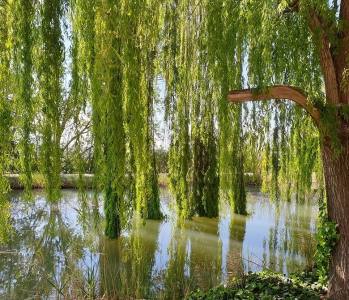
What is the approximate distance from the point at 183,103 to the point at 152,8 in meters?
1.29

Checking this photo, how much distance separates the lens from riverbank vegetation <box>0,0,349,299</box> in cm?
271

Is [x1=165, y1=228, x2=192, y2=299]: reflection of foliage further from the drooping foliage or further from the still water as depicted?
the drooping foliage

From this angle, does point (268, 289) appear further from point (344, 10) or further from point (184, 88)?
point (344, 10)

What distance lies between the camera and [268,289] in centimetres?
404

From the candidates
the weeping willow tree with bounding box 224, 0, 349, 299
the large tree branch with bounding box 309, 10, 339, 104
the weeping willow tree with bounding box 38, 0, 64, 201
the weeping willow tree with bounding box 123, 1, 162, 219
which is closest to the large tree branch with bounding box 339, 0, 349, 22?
the weeping willow tree with bounding box 224, 0, 349, 299

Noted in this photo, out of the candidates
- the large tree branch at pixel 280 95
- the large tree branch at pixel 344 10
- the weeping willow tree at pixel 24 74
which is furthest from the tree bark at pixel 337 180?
the weeping willow tree at pixel 24 74

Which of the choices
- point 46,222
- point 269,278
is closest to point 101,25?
Result: point 269,278

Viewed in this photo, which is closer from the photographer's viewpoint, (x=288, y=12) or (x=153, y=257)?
(x=288, y=12)

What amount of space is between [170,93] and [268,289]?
85.6 inches

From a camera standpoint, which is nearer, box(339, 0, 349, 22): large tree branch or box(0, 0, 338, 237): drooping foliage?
box(0, 0, 338, 237): drooping foliage

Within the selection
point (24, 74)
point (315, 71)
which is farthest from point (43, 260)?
point (315, 71)

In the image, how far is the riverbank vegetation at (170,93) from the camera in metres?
2.71

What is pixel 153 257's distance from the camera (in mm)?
6488

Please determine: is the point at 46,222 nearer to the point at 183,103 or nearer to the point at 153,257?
the point at 153,257
